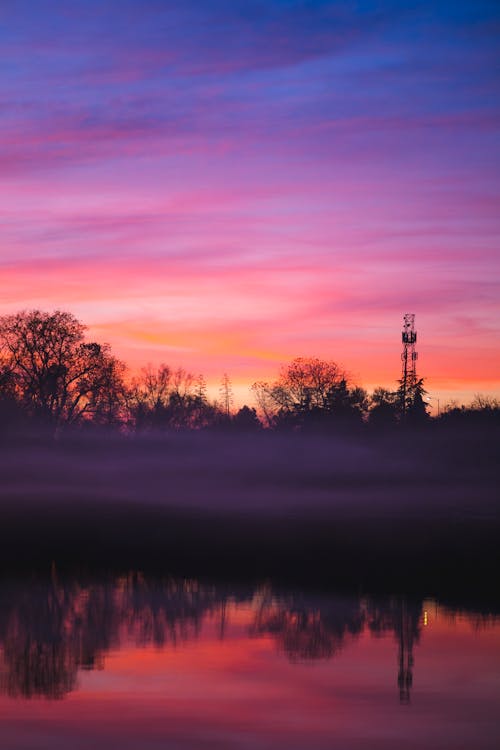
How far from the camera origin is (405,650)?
79.0ft

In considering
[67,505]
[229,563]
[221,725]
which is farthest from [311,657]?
[67,505]

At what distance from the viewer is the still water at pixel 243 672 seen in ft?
56.6

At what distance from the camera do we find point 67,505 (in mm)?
77062

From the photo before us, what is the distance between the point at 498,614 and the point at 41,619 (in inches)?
435

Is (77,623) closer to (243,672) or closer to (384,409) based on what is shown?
(243,672)

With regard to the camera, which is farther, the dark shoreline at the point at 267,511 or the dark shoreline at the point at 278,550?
the dark shoreline at the point at 267,511

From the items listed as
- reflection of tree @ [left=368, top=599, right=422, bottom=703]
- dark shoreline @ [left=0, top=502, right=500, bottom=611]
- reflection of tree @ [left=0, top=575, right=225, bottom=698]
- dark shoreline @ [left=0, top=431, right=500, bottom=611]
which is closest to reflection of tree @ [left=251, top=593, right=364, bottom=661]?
reflection of tree @ [left=368, top=599, right=422, bottom=703]

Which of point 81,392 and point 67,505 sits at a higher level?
point 81,392

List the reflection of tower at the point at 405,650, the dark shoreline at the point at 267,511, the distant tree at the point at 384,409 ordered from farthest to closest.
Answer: the distant tree at the point at 384,409, the dark shoreline at the point at 267,511, the reflection of tower at the point at 405,650

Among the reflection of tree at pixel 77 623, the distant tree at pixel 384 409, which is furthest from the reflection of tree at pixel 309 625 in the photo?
the distant tree at pixel 384 409

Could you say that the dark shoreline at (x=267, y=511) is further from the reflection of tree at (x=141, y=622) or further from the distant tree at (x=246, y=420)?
the distant tree at (x=246, y=420)

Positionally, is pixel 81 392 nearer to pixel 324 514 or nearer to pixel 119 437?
pixel 119 437

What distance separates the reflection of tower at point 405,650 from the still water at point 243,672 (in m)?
0.05

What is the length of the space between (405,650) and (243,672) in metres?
3.99
